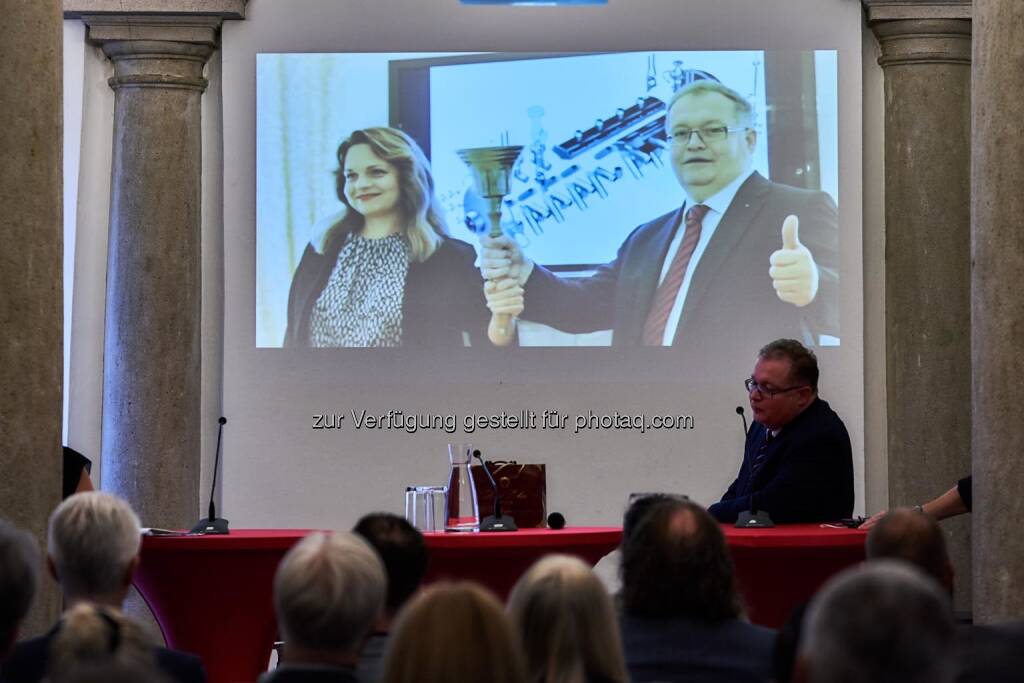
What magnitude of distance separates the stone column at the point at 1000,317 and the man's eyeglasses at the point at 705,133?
3.05 meters

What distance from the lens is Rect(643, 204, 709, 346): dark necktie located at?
841cm

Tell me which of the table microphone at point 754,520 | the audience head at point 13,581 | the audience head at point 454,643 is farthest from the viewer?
the table microphone at point 754,520

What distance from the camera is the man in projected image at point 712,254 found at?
8391 millimetres

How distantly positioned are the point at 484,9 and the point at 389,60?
55cm

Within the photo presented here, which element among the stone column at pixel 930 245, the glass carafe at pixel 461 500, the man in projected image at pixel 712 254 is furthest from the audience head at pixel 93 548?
the stone column at pixel 930 245

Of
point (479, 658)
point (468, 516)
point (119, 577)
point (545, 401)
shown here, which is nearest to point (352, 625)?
point (479, 658)

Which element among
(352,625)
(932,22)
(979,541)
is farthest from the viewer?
(932,22)

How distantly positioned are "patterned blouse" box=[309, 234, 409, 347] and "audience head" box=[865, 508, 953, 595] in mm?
5388

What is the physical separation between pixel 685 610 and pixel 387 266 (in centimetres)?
537

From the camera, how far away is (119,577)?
11.6 feet

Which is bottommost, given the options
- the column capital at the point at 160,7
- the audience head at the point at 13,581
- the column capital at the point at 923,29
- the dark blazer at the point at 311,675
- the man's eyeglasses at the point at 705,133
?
the dark blazer at the point at 311,675

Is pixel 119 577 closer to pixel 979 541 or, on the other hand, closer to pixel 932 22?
pixel 979 541

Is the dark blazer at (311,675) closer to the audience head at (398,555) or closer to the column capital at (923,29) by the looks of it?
the audience head at (398,555)

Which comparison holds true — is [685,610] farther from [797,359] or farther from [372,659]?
[797,359]
